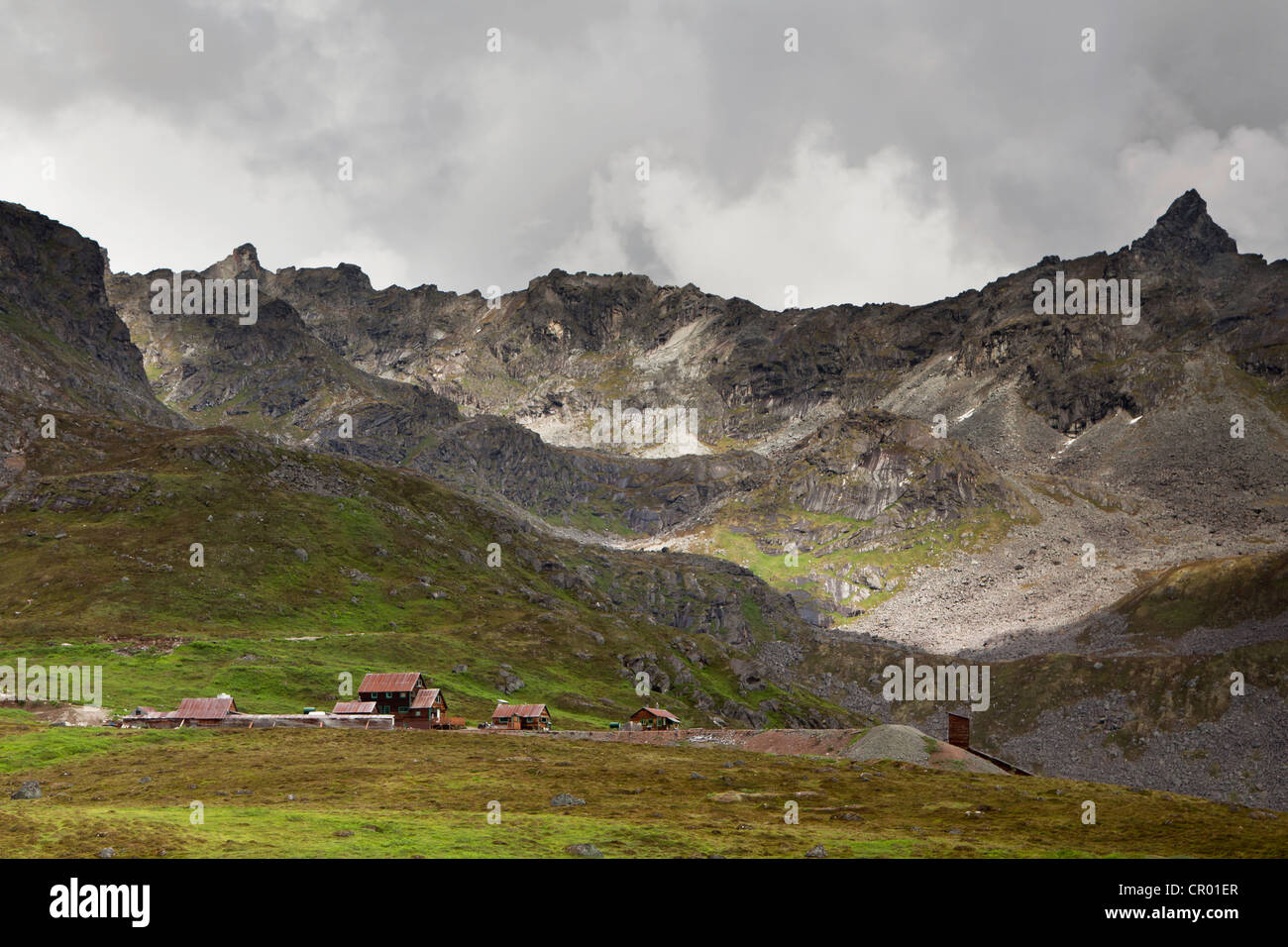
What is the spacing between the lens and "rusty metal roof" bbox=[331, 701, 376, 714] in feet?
374

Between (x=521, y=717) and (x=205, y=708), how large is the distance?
38994 millimetres

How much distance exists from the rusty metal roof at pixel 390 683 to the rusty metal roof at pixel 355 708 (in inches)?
133

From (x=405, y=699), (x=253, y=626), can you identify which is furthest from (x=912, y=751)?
(x=253, y=626)

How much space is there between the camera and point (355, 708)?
115 meters

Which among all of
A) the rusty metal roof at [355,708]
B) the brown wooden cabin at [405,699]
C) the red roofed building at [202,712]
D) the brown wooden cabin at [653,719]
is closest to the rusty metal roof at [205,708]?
the red roofed building at [202,712]

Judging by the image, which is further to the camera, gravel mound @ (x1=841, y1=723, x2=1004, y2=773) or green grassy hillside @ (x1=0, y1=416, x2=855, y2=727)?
green grassy hillside @ (x1=0, y1=416, x2=855, y2=727)

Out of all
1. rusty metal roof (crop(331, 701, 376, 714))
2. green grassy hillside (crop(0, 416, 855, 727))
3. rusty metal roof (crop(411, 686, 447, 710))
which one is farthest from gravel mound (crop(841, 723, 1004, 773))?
rusty metal roof (crop(331, 701, 376, 714))

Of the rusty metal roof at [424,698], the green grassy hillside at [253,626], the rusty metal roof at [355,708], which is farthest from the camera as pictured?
the green grassy hillside at [253,626]

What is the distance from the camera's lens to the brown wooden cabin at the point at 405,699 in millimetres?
116000

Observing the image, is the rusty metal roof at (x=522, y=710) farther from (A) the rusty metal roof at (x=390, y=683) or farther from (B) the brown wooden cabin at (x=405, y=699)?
(A) the rusty metal roof at (x=390, y=683)

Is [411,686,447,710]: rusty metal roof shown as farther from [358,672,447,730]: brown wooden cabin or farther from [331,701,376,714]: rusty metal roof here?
[331,701,376,714]: rusty metal roof

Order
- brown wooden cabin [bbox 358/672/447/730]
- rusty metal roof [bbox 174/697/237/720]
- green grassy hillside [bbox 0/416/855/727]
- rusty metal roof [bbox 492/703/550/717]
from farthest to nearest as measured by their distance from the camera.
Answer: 1. green grassy hillside [bbox 0/416/855/727]
2. rusty metal roof [bbox 492/703/550/717]
3. brown wooden cabin [bbox 358/672/447/730]
4. rusty metal roof [bbox 174/697/237/720]

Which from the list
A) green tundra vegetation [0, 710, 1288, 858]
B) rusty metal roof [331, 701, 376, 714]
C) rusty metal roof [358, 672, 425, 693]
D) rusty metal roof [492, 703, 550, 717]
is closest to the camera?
green tundra vegetation [0, 710, 1288, 858]
